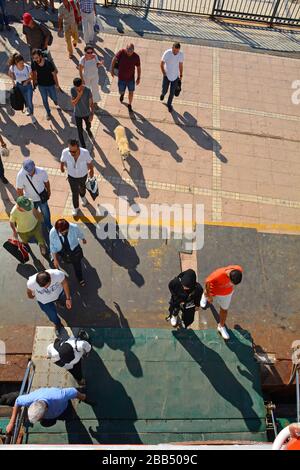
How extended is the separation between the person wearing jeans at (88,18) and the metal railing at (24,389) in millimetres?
9554

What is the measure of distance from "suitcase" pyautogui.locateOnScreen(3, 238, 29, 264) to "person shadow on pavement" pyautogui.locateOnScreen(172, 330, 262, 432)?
285 cm

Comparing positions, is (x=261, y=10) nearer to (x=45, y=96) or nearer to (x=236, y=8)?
(x=236, y=8)

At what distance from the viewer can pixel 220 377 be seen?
5.92 meters

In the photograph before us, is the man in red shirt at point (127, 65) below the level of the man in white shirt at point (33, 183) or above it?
above

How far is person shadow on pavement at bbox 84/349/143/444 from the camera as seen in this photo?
5379mm

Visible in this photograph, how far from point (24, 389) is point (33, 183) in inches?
124

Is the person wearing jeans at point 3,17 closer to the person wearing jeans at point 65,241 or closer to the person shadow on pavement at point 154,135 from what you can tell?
the person shadow on pavement at point 154,135

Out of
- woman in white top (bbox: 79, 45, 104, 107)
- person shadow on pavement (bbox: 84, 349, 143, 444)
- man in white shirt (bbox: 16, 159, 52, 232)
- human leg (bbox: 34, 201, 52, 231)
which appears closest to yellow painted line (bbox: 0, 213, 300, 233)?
human leg (bbox: 34, 201, 52, 231)

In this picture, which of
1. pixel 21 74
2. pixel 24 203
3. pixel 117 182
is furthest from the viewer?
pixel 117 182

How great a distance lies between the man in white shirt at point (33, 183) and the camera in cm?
634

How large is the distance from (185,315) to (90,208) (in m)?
3.17

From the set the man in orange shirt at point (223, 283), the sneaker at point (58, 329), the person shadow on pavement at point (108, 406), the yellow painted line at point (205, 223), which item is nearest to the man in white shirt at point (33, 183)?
the yellow painted line at point (205, 223)

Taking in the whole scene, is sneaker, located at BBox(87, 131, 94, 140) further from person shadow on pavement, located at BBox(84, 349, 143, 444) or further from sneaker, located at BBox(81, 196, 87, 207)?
person shadow on pavement, located at BBox(84, 349, 143, 444)

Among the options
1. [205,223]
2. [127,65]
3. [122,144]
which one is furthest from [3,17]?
[205,223]
